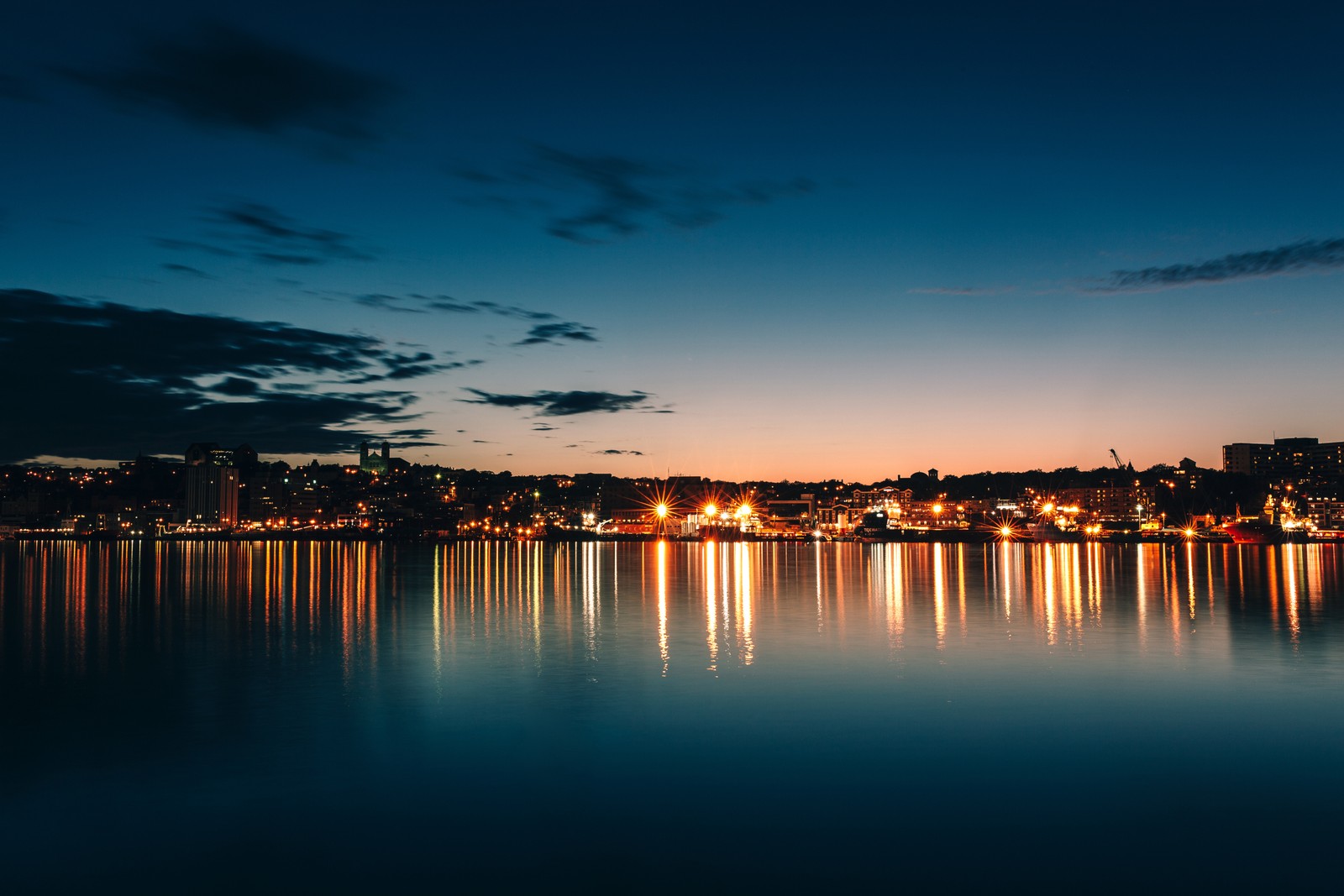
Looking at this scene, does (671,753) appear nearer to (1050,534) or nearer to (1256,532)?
(1256,532)

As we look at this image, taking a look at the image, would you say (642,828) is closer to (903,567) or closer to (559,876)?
(559,876)

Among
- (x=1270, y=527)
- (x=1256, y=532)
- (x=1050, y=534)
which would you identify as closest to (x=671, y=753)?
(x=1256, y=532)

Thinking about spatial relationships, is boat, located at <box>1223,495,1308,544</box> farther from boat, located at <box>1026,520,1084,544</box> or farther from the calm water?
the calm water

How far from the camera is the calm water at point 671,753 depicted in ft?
33.9

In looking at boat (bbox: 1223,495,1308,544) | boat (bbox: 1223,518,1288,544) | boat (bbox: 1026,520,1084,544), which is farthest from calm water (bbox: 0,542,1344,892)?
boat (bbox: 1026,520,1084,544)

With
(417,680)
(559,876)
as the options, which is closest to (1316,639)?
(417,680)

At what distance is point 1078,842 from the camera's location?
35.5 ft

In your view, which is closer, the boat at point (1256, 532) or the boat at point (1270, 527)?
the boat at point (1256, 532)

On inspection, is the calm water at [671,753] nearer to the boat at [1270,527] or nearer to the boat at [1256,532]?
the boat at [1256,532]

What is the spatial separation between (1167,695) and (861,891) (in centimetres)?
1264

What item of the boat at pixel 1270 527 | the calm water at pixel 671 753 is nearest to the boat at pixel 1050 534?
the boat at pixel 1270 527

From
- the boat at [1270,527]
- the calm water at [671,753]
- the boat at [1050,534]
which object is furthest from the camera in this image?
the boat at [1050,534]

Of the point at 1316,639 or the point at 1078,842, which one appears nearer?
the point at 1078,842

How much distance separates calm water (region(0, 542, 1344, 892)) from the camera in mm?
10344
